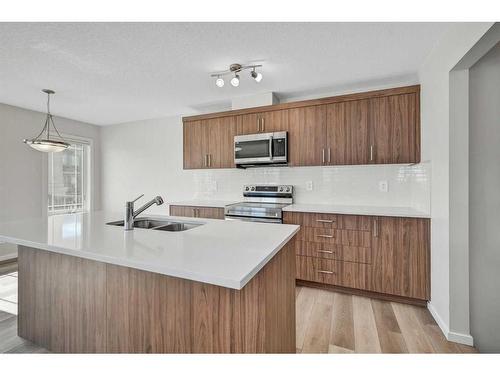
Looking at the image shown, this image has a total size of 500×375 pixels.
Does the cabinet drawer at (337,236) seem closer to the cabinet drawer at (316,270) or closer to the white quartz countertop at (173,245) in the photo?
the cabinet drawer at (316,270)

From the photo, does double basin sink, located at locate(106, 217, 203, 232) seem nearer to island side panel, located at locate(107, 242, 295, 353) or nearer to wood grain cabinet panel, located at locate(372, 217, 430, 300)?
island side panel, located at locate(107, 242, 295, 353)

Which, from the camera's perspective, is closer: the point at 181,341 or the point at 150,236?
the point at 181,341

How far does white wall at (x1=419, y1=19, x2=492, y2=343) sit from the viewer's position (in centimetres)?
180

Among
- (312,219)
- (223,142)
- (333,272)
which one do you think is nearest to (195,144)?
(223,142)

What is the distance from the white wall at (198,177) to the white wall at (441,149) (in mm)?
276

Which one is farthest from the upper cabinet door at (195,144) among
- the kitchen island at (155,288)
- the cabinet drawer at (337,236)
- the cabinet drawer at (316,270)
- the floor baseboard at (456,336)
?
the floor baseboard at (456,336)

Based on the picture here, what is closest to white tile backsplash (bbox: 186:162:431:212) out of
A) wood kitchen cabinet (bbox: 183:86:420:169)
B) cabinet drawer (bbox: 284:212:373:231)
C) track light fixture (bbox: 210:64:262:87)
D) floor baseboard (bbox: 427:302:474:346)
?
wood kitchen cabinet (bbox: 183:86:420:169)

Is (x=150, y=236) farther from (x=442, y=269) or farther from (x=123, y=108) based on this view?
(x=123, y=108)

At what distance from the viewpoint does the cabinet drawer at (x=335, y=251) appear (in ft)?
8.37
